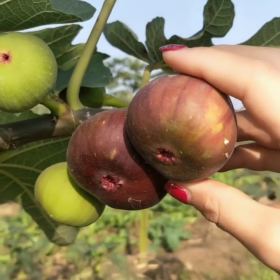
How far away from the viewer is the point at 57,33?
1.03m

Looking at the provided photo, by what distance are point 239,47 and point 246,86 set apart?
0.16 metres

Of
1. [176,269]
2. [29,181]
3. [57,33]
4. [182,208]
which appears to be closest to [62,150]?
[29,181]

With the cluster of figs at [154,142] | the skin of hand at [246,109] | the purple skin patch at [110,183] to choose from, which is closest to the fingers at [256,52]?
the skin of hand at [246,109]

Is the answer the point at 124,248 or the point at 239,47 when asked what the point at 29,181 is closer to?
the point at 239,47

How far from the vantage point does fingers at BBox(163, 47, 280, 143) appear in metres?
0.72

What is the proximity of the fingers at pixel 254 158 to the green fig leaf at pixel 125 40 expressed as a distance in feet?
1.00

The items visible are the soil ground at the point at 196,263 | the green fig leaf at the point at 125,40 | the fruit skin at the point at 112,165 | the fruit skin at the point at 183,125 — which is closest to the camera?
the fruit skin at the point at 183,125

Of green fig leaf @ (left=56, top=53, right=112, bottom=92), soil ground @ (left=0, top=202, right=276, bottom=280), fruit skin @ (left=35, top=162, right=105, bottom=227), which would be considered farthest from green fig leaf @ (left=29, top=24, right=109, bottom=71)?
soil ground @ (left=0, top=202, right=276, bottom=280)

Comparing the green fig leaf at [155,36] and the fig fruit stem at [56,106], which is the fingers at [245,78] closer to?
the fig fruit stem at [56,106]

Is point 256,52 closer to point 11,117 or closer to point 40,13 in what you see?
point 40,13

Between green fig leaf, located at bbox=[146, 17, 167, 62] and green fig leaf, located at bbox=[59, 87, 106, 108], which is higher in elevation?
green fig leaf, located at bbox=[146, 17, 167, 62]

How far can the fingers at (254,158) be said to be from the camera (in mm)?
1035

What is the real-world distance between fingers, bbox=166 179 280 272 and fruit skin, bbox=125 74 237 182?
0.08 metres

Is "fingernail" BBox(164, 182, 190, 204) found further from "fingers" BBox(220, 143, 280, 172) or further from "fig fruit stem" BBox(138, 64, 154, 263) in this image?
"fig fruit stem" BBox(138, 64, 154, 263)
